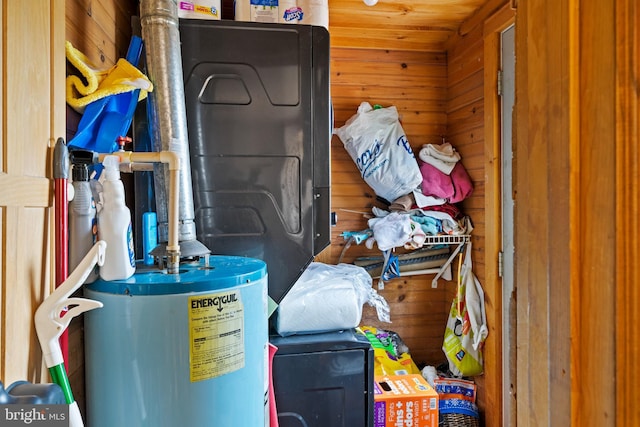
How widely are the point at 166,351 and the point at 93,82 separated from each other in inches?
25.9

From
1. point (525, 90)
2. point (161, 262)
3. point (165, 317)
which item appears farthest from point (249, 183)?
point (525, 90)

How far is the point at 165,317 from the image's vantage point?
85 centimetres

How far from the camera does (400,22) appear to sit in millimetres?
2264

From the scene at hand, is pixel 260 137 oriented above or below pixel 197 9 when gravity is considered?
below

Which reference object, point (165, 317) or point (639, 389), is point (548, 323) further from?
point (165, 317)

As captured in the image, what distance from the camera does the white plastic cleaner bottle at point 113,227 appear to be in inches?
35.0

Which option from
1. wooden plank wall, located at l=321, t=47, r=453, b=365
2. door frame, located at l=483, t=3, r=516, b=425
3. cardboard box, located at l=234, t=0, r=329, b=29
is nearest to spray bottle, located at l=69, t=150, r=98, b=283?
cardboard box, located at l=234, t=0, r=329, b=29

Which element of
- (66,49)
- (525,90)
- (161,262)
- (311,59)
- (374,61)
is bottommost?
(161,262)

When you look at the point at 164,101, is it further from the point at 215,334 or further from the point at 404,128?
the point at 404,128

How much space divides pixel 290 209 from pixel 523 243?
0.86 meters

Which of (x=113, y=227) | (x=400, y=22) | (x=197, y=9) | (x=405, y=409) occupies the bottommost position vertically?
(x=405, y=409)

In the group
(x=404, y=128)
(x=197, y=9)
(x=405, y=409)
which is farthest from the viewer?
(x=404, y=128)

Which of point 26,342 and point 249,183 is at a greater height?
point 249,183

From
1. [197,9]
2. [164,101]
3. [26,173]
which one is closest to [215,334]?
[26,173]
